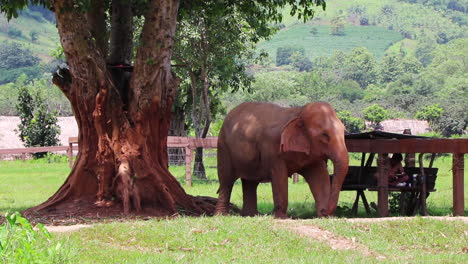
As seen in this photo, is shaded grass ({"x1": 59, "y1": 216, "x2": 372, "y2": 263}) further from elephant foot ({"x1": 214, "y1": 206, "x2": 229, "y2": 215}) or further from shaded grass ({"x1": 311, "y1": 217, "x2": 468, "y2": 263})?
elephant foot ({"x1": 214, "y1": 206, "x2": 229, "y2": 215})

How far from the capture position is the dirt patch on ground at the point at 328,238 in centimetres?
1204

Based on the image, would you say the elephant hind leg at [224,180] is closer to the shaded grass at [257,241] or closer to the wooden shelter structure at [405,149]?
the wooden shelter structure at [405,149]

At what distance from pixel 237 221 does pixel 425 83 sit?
144095 millimetres

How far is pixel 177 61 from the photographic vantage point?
32.4 m

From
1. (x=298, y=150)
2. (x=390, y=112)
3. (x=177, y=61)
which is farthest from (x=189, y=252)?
(x=390, y=112)

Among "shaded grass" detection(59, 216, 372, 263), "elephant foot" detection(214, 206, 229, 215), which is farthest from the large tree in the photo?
"shaded grass" detection(59, 216, 372, 263)

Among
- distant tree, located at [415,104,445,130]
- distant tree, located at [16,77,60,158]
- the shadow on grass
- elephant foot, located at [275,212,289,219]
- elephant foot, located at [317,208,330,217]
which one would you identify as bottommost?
the shadow on grass

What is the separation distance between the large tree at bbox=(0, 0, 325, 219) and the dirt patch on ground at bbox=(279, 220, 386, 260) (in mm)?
4495

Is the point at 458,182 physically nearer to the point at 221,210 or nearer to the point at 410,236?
the point at 410,236

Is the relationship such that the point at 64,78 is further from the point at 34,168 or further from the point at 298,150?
the point at 34,168

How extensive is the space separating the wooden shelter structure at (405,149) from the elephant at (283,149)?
1383 millimetres

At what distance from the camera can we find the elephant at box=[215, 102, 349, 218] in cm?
1545

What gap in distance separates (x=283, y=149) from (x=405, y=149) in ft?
8.53

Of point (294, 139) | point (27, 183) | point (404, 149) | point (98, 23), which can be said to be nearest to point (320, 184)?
point (294, 139)
